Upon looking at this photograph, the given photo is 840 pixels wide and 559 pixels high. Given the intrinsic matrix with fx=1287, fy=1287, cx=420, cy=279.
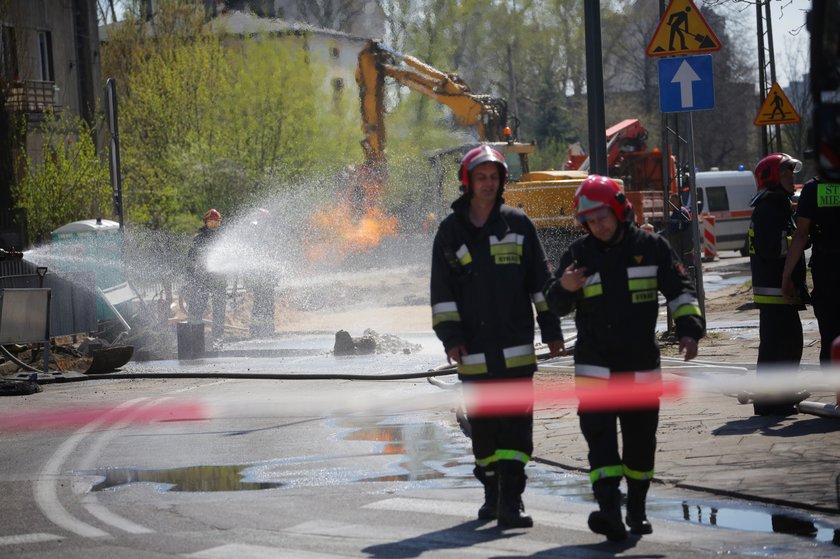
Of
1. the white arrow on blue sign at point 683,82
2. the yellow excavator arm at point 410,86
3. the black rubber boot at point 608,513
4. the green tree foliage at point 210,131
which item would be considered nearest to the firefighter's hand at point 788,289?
the black rubber boot at point 608,513

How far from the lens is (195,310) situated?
20062 millimetres

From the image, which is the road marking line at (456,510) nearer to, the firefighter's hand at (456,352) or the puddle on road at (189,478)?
the firefighter's hand at (456,352)

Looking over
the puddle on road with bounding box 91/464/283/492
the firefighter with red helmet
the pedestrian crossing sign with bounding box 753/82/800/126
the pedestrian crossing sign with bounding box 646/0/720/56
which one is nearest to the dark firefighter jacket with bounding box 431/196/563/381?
the puddle on road with bounding box 91/464/283/492

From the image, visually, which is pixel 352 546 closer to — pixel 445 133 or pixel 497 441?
pixel 497 441

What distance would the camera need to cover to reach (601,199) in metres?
6.20

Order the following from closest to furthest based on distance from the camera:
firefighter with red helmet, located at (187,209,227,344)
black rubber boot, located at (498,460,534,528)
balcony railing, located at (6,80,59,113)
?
black rubber boot, located at (498,460,534,528), firefighter with red helmet, located at (187,209,227,344), balcony railing, located at (6,80,59,113)

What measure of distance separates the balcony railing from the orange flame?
7.93 m

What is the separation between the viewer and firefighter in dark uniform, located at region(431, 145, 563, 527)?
660 cm

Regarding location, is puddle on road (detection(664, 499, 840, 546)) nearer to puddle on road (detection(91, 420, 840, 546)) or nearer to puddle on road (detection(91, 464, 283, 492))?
puddle on road (detection(91, 420, 840, 546))

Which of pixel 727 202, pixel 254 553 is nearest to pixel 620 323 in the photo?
pixel 254 553

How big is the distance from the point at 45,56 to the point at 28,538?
30.9 m

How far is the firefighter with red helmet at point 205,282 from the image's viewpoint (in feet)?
65.4

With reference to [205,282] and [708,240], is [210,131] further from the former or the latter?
[205,282]

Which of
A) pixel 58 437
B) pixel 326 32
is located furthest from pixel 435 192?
pixel 326 32
